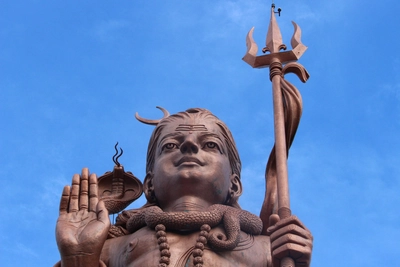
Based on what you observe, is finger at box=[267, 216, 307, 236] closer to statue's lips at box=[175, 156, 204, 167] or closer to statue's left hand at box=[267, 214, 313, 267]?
statue's left hand at box=[267, 214, 313, 267]

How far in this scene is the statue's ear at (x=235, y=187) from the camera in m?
12.8

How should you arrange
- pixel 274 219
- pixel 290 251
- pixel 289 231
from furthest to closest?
pixel 274 219 → pixel 289 231 → pixel 290 251

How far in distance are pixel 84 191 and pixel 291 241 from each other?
3013 mm

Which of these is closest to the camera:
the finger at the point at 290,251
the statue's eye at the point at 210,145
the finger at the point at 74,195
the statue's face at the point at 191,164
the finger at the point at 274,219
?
the finger at the point at 290,251

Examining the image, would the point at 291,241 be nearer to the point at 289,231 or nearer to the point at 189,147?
the point at 289,231

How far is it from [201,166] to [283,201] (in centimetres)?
158

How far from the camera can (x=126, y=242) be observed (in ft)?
39.1

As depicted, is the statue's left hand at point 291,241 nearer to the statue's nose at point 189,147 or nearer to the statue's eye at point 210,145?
the statue's nose at point 189,147

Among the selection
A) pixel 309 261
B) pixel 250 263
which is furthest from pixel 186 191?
pixel 309 261

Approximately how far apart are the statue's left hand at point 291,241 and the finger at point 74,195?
8.73ft

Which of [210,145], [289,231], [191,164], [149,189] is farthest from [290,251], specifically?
[149,189]

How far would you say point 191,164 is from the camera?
12227 millimetres

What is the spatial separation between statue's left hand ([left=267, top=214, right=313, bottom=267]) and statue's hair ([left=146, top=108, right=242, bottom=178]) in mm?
2389

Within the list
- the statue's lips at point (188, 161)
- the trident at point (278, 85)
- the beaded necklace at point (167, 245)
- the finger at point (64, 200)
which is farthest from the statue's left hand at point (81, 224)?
the trident at point (278, 85)
